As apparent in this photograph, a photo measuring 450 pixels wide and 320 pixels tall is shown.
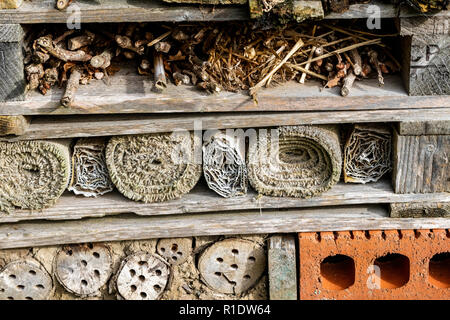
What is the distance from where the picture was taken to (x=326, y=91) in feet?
14.5

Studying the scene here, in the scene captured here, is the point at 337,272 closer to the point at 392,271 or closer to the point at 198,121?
the point at 392,271

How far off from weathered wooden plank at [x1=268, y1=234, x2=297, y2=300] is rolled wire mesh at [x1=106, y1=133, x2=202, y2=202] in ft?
2.43

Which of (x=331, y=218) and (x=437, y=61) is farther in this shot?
(x=331, y=218)

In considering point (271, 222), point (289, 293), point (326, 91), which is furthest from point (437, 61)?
point (289, 293)

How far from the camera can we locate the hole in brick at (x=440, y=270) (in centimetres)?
492

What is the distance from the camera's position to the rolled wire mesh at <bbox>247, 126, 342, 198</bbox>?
4.58 m

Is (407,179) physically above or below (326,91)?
below

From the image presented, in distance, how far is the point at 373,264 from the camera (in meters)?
4.93

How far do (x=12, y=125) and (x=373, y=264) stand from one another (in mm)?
2667

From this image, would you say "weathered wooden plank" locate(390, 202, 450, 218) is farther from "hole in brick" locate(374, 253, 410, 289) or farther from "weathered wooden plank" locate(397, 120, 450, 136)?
"weathered wooden plank" locate(397, 120, 450, 136)

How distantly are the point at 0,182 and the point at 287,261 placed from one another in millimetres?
2051

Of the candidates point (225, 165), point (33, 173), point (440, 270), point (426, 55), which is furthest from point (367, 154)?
point (33, 173)

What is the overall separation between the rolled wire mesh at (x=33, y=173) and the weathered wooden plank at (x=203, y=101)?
31 centimetres

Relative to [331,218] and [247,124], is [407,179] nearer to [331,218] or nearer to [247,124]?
[331,218]
